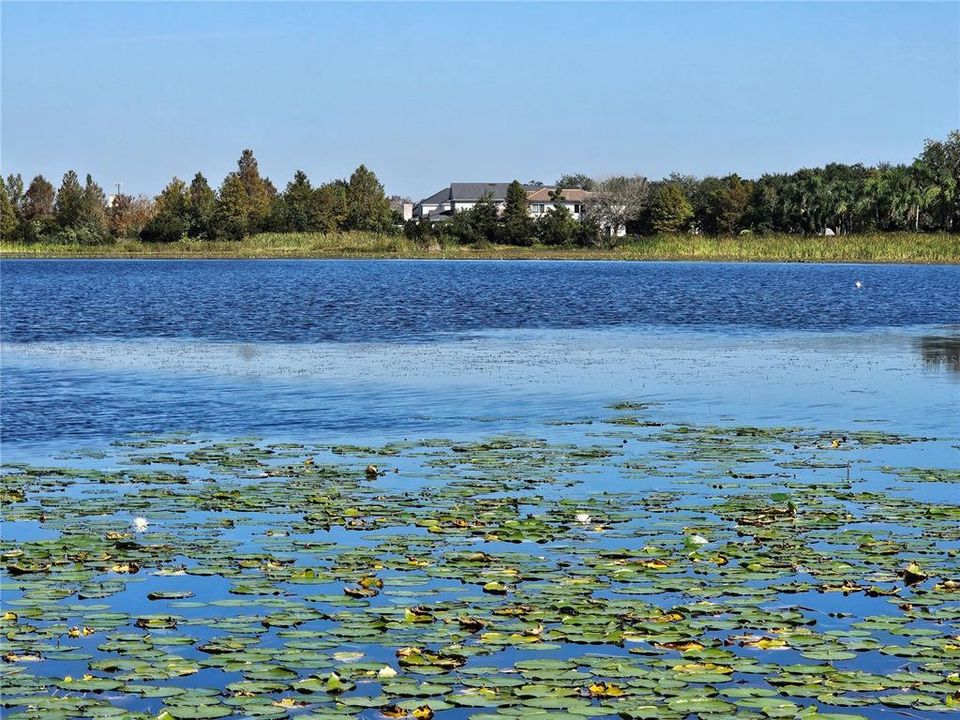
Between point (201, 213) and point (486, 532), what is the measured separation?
14098 cm

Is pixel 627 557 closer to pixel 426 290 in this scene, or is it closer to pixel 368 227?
pixel 426 290

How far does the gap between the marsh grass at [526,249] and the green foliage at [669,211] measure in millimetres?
4225

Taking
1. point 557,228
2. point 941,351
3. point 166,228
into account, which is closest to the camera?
point 941,351

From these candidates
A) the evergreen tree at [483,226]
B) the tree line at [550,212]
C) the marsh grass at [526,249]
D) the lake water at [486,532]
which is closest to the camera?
the lake water at [486,532]

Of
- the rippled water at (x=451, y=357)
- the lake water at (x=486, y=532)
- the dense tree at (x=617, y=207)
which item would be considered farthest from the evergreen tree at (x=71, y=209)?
the lake water at (x=486, y=532)

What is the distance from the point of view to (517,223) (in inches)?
5846

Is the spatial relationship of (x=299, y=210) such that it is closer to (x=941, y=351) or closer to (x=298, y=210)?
(x=298, y=210)

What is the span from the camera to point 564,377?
28297mm

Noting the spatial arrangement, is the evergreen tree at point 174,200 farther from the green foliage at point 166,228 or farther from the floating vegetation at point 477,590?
the floating vegetation at point 477,590

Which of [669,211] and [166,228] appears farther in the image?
[166,228]

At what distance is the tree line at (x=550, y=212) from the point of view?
137500 mm

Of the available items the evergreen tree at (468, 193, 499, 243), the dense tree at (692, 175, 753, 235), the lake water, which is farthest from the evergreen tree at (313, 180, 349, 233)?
the lake water

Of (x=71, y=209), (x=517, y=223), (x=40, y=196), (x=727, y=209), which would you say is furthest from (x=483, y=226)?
(x=40, y=196)

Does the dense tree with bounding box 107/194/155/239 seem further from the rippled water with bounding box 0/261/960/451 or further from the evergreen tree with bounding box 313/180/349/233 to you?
the rippled water with bounding box 0/261/960/451
